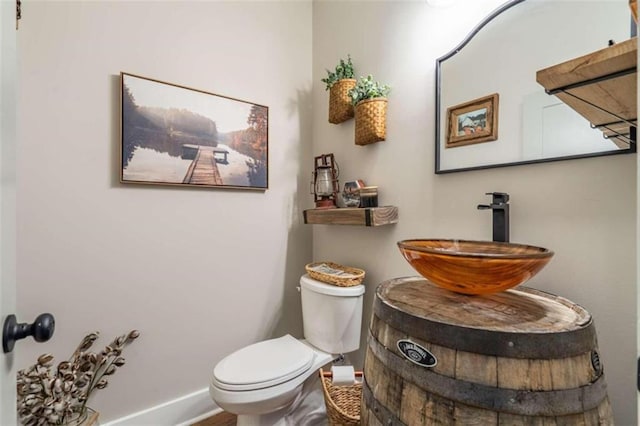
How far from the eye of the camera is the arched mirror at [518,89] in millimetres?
844

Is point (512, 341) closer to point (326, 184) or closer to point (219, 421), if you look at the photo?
→ point (326, 184)

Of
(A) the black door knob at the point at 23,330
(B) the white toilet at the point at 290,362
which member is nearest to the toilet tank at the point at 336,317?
(B) the white toilet at the point at 290,362

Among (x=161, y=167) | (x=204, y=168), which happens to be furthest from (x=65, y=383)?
(x=204, y=168)

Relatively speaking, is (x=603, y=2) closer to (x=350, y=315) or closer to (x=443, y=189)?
(x=443, y=189)

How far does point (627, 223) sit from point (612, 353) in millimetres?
380

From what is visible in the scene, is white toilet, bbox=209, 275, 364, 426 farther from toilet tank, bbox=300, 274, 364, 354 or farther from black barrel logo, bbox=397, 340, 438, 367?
black barrel logo, bbox=397, 340, 438, 367

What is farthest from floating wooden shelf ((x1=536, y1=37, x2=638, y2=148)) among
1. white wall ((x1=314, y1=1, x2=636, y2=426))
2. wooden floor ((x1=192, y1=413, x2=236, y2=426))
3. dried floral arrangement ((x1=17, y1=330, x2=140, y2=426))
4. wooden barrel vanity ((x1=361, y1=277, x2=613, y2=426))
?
wooden floor ((x1=192, y1=413, x2=236, y2=426))

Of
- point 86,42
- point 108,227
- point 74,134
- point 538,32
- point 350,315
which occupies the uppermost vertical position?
point 86,42

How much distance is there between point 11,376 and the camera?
52 cm

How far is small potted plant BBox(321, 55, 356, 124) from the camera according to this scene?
1.55 meters

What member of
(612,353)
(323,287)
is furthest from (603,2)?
(323,287)

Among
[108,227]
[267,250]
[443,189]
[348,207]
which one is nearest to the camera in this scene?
[443,189]

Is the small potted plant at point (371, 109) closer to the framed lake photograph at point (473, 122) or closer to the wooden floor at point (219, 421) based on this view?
the framed lake photograph at point (473, 122)

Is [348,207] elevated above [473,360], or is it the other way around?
[348,207]
